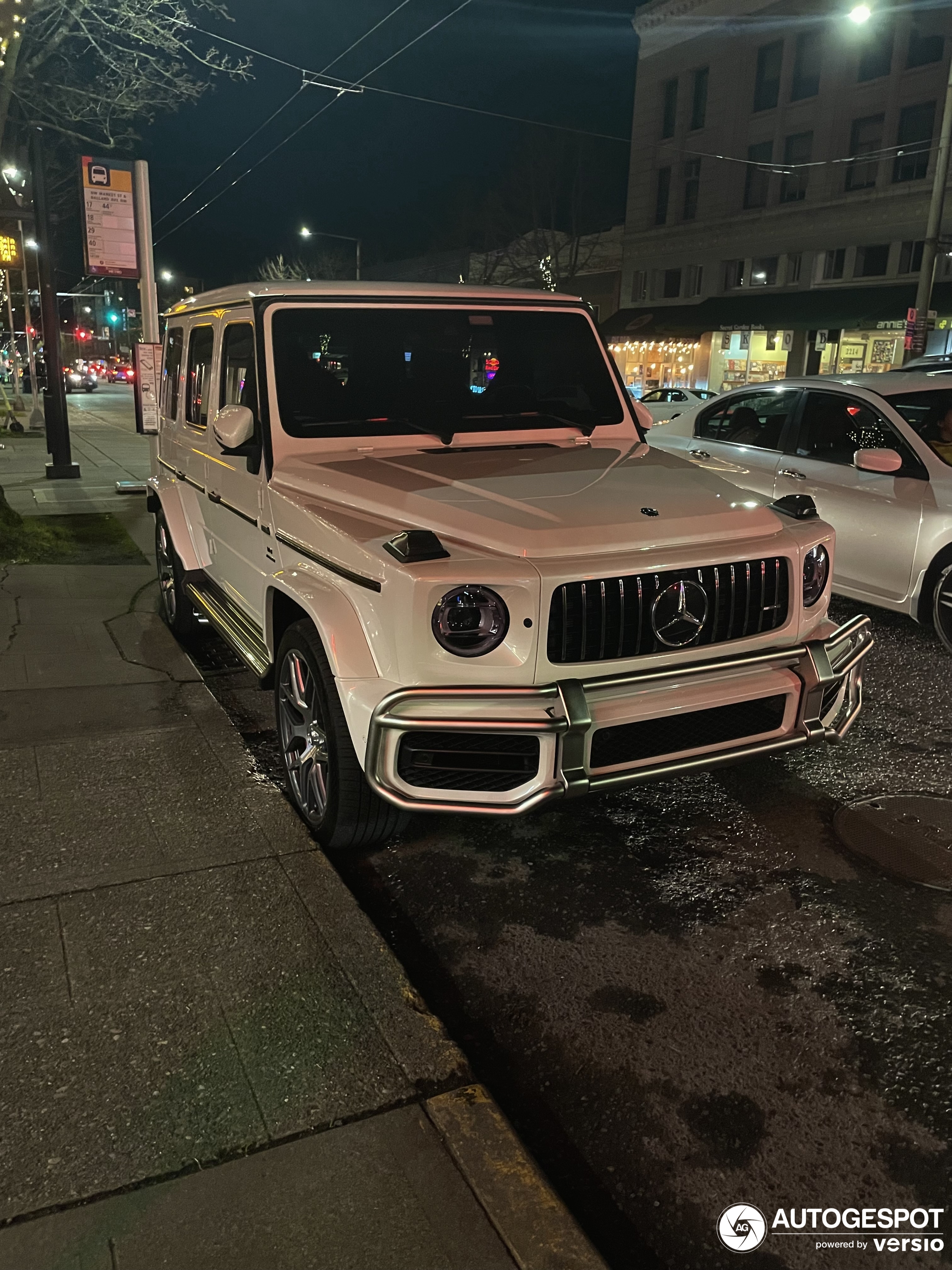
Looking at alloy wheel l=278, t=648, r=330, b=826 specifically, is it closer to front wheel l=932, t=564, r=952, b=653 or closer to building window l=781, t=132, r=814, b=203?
front wheel l=932, t=564, r=952, b=653

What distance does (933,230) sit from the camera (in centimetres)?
1872

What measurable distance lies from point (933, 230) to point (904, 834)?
18372mm

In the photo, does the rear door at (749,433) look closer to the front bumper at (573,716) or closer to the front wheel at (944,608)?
the front wheel at (944,608)

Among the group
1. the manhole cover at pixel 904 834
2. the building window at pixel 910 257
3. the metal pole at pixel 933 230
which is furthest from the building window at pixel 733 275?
the manhole cover at pixel 904 834

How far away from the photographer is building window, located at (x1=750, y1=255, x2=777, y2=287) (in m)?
31.3

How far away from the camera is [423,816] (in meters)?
4.20

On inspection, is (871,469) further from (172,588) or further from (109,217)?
(109,217)

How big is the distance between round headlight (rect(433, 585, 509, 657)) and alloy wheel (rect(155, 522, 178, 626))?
3.66m

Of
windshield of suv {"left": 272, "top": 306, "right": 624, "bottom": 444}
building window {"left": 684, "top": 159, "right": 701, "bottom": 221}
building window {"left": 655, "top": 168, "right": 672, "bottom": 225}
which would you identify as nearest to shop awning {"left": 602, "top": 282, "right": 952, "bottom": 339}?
building window {"left": 655, "top": 168, "right": 672, "bottom": 225}

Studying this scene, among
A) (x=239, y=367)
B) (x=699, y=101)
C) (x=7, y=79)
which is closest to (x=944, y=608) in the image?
(x=239, y=367)

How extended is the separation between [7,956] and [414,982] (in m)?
1.27

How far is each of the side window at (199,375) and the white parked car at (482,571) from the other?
→ 0.24m

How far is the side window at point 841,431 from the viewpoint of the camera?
22.3 feet

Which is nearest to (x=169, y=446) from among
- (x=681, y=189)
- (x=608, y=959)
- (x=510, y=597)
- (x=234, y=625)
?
(x=234, y=625)
